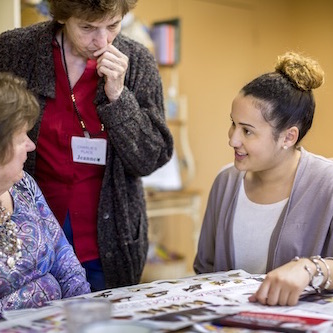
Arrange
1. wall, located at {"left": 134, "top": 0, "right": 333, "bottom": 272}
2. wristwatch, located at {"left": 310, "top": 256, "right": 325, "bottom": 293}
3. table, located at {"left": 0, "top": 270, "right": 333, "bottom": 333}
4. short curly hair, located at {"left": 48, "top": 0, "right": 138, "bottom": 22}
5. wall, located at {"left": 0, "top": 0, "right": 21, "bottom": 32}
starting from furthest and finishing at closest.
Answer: wall, located at {"left": 134, "top": 0, "right": 333, "bottom": 272}, wall, located at {"left": 0, "top": 0, "right": 21, "bottom": 32}, short curly hair, located at {"left": 48, "top": 0, "right": 138, "bottom": 22}, wristwatch, located at {"left": 310, "top": 256, "right": 325, "bottom": 293}, table, located at {"left": 0, "top": 270, "right": 333, "bottom": 333}

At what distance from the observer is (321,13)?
19.6 feet

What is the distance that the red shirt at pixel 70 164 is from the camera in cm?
204

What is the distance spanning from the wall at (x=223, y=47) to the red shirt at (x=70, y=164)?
313 centimetres

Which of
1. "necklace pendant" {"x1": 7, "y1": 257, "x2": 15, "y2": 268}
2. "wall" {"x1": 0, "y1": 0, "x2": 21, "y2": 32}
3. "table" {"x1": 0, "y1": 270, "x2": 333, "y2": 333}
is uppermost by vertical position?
"wall" {"x1": 0, "y1": 0, "x2": 21, "y2": 32}

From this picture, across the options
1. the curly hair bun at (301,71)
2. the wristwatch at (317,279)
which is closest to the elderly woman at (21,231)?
the wristwatch at (317,279)

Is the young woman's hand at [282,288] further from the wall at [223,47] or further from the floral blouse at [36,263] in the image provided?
the wall at [223,47]

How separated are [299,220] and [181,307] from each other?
64 centimetres

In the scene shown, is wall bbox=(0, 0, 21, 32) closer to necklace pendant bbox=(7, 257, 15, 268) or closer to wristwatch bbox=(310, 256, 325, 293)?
necklace pendant bbox=(7, 257, 15, 268)

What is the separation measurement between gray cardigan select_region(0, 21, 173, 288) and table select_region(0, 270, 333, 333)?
1.64 feet

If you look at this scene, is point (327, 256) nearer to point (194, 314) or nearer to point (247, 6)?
point (194, 314)

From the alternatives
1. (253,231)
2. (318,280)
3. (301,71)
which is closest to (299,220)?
(253,231)

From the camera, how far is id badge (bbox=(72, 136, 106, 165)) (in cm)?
202

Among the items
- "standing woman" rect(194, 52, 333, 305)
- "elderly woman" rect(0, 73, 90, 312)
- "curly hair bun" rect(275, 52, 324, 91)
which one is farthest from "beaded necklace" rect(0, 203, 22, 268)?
"curly hair bun" rect(275, 52, 324, 91)

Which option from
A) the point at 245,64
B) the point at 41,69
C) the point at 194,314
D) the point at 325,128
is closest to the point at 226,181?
the point at 41,69
